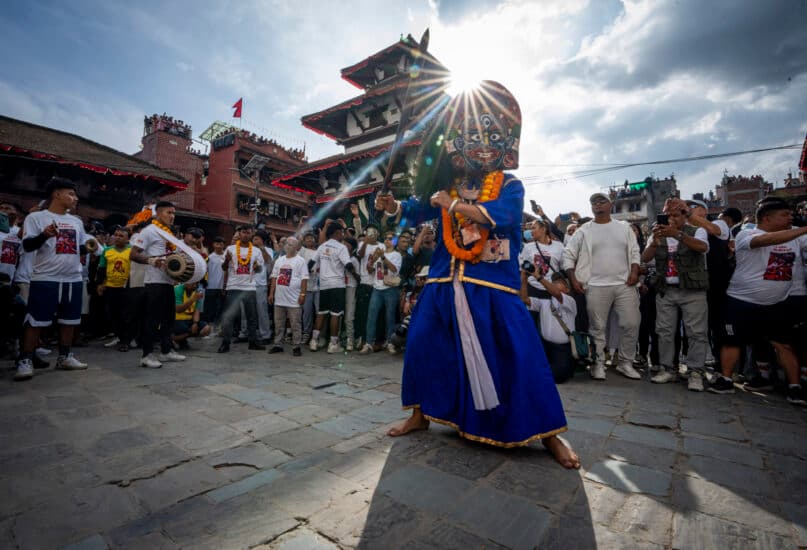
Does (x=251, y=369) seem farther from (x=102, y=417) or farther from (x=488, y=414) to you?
(x=488, y=414)

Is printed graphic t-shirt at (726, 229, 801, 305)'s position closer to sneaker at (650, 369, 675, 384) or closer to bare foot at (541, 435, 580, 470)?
sneaker at (650, 369, 675, 384)

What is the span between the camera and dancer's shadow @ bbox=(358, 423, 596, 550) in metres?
1.48

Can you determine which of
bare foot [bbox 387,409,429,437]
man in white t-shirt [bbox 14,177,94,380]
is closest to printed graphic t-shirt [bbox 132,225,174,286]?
man in white t-shirt [bbox 14,177,94,380]

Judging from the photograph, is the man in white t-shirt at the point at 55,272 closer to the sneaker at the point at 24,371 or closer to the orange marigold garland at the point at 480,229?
the sneaker at the point at 24,371

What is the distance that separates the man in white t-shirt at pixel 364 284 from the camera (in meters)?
7.16

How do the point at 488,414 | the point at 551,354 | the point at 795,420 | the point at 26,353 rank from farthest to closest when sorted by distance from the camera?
the point at 551,354 → the point at 26,353 → the point at 795,420 → the point at 488,414

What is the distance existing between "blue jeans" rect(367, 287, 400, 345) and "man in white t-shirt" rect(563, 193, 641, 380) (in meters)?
3.04

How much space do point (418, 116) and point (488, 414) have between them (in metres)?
2.19

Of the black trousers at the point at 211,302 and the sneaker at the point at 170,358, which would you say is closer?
the sneaker at the point at 170,358

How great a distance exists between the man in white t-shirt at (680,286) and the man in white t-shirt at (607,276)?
0.29 metres

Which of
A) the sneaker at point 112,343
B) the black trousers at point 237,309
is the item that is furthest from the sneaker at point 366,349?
the sneaker at point 112,343

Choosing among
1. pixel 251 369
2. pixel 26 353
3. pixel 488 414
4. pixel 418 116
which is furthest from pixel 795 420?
pixel 26 353

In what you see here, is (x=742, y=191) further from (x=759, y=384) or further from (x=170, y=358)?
(x=170, y=358)

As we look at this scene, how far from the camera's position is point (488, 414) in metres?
2.35
